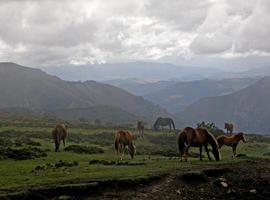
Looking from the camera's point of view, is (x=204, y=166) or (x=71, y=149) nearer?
(x=204, y=166)

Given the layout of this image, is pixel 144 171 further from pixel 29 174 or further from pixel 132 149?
pixel 132 149

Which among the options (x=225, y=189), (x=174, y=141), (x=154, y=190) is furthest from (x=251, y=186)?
(x=174, y=141)

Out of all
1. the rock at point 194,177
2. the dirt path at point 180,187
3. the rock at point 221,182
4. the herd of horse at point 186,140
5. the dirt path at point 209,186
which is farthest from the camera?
the herd of horse at point 186,140

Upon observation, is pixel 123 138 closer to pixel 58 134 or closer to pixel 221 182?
pixel 58 134

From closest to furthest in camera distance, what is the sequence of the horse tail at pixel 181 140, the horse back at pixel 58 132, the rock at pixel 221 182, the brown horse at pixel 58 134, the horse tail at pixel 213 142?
the rock at pixel 221 182 → the horse tail at pixel 181 140 → the horse tail at pixel 213 142 → the brown horse at pixel 58 134 → the horse back at pixel 58 132

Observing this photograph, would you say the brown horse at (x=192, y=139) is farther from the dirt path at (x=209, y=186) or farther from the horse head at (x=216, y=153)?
the dirt path at (x=209, y=186)

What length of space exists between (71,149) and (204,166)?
672 inches

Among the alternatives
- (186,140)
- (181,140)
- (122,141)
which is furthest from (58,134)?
(186,140)

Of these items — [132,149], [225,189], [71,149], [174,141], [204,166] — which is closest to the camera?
[225,189]

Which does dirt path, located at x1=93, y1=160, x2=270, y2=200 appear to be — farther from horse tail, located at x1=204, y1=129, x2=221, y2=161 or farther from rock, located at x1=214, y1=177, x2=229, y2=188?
horse tail, located at x1=204, y1=129, x2=221, y2=161

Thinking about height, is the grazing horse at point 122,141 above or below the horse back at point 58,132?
below

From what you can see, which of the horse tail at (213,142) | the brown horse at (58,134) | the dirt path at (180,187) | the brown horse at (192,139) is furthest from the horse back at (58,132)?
the dirt path at (180,187)

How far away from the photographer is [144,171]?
25.8 metres

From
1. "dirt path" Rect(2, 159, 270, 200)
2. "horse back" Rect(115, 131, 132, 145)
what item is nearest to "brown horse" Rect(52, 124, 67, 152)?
"horse back" Rect(115, 131, 132, 145)
